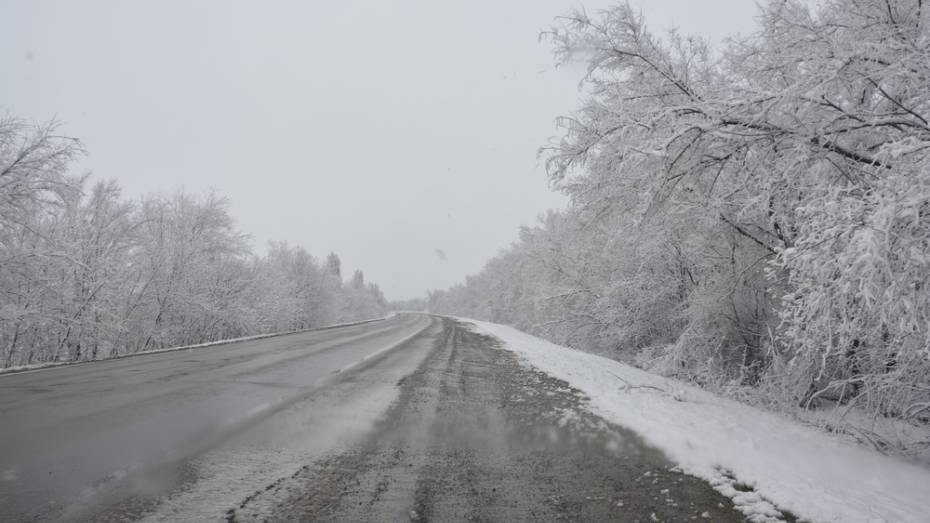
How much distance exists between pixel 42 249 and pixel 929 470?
62.5 feet

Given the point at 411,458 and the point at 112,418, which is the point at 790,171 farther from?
the point at 112,418

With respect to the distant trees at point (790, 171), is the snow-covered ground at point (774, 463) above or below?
below

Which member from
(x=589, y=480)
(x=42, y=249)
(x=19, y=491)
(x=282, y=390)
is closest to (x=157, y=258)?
(x=42, y=249)

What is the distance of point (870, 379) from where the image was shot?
4.76 metres

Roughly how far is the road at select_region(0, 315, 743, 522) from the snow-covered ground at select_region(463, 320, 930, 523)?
11.1 inches

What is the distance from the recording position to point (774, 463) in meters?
3.63

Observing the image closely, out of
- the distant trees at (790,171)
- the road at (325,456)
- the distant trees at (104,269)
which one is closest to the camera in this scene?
the road at (325,456)

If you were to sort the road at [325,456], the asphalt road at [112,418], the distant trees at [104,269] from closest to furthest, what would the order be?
the road at [325,456]
the asphalt road at [112,418]
the distant trees at [104,269]

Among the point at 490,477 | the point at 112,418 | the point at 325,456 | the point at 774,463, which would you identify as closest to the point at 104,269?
the point at 112,418

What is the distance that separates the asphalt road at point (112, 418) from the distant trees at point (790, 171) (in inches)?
197

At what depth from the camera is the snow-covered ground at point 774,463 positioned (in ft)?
9.37

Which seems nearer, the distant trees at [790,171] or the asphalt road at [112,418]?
the asphalt road at [112,418]

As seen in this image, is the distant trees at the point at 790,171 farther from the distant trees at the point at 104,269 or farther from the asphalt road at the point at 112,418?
the distant trees at the point at 104,269

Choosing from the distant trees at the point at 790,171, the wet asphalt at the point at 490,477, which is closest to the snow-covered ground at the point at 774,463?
the wet asphalt at the point at 490,477
